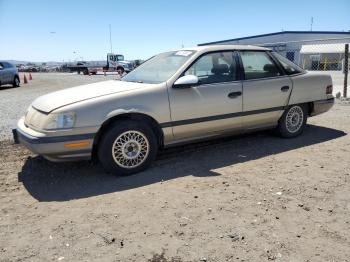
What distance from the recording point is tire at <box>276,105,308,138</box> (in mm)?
6402

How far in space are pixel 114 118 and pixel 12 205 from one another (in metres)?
1.55

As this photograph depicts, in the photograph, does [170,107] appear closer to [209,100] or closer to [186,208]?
[209,100]

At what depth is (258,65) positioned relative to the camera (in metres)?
6.03

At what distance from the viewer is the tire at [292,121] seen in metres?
6.40

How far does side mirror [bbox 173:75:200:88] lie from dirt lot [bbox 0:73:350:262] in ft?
3.63

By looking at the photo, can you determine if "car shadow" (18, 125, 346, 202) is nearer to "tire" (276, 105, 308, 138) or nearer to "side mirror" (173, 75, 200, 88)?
"tire" (276, 105, 308, 138)

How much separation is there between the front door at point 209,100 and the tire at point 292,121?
105cm

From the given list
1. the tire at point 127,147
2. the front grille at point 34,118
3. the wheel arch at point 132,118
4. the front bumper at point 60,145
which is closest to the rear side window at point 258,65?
the wheel arch at point 132,118

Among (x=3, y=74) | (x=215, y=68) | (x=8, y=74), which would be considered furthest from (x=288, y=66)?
(x=8, y=74)

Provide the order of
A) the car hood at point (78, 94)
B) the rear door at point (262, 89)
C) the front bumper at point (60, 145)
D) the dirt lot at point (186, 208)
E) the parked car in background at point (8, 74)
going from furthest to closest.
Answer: the parked car in background at point (8, 74) < the rear door at point (262, 89) < the car hood at point (78, 94) < the front bumper at point (60, 145) < the dirt lot at point (186, 208)

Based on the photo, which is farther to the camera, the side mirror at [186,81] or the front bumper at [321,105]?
the front bumper at [321,105]

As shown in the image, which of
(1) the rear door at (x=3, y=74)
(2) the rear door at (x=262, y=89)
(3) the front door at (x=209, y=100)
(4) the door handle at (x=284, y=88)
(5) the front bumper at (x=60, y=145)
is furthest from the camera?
(1) the rear door at (x=3, y=74)

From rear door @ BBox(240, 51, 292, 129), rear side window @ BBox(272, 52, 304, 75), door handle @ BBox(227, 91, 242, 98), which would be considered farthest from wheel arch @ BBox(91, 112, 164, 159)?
rear side window @ BBox(272, 52, 304, 75)

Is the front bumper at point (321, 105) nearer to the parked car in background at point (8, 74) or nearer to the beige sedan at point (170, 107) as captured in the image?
the beige sedan at point (170, 107)
